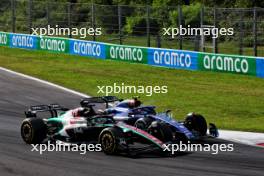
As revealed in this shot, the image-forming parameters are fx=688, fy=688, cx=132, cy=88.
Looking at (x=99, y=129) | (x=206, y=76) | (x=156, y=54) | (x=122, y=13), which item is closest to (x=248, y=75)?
(x=206, y=76)

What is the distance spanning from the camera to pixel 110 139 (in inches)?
540

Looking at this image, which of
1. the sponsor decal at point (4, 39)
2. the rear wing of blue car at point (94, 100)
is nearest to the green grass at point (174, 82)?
the sponsor decal at point (4, 39)

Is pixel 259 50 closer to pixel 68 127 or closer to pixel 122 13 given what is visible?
pixel 122 13

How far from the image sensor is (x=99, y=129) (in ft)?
47.6

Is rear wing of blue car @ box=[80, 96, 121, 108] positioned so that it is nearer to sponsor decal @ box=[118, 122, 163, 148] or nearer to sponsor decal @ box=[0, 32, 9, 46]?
sponsor decal @ box=[118, 122, 163, 148]

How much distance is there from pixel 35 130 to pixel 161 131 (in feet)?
9.31

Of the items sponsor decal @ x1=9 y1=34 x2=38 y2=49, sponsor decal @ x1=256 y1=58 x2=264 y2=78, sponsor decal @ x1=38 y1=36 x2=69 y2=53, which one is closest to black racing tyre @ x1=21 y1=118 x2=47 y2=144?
sponsor decal @ x1=256 y1=58 x2=264 y2=78

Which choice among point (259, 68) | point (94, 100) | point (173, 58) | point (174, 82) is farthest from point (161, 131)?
point (173, 58)

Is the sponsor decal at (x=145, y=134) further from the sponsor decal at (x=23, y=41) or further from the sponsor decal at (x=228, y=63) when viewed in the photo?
the sponsor decal at (x=23, y=41)

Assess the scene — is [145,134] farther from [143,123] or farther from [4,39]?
[4,39]

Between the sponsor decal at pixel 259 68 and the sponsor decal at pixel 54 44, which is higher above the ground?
the sponsor decal at pixel 54 44

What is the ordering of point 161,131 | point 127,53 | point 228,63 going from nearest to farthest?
point 161,131 → point 228,63 → point 127,53

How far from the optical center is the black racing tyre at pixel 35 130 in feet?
49.0

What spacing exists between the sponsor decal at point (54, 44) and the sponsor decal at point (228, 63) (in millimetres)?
9267
